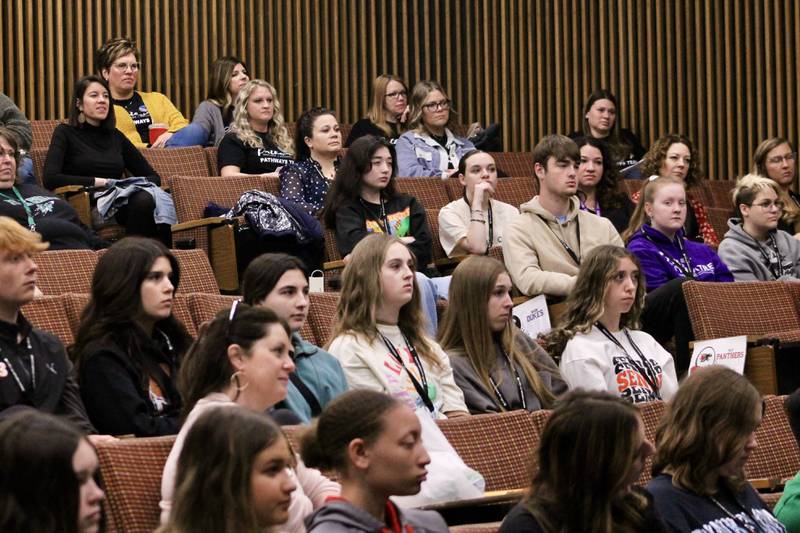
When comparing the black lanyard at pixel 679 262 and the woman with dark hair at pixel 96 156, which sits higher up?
the woman with dark hair at pixel 96 156

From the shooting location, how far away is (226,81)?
6.96m

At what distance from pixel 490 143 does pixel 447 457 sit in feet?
15.4

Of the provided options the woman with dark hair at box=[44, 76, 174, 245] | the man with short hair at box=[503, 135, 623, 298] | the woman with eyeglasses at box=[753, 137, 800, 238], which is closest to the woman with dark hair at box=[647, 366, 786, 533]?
the man with short hair at box=[503, 135, 623, 298]

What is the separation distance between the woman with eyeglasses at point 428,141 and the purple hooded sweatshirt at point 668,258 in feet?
4.69

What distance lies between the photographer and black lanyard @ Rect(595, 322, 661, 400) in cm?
425

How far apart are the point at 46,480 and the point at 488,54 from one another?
6.72 m

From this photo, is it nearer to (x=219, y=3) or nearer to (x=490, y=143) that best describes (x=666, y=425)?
(x=490, y=143)

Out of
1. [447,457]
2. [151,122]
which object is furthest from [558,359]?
[151,122]

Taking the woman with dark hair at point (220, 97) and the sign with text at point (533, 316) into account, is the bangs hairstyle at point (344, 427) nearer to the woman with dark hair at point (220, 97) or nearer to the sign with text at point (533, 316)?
the sign with text at point (533, 316)

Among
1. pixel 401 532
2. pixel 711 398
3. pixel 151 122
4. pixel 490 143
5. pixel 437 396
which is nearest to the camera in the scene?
pixel 401 532

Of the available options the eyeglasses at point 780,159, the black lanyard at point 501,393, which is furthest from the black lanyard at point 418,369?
the eyeglasses at point 780,159

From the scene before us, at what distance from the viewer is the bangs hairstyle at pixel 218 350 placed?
294 centimetres

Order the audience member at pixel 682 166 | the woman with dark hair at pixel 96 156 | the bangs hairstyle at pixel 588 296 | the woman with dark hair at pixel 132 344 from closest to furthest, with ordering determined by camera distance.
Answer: the woman with dark hair at pixel 132 344 < the bangs hairstyle at pixel 588 296 < the woman with dark hair at pixel 96 156 < the audience member at pixel 682 166

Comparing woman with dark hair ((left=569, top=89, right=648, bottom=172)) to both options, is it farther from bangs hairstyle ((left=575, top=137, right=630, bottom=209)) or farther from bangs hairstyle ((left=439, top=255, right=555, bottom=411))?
bangs hairstyle ((left=439, top=255, right=555, bottom=411))
